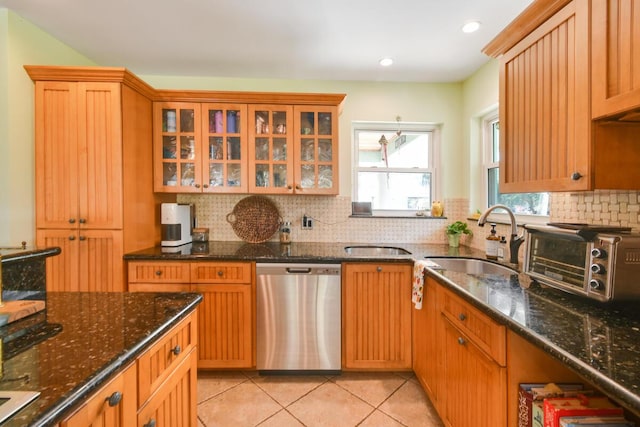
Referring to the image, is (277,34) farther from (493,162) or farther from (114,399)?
→ (114,399)

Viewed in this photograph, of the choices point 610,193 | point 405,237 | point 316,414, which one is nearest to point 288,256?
point 316,414

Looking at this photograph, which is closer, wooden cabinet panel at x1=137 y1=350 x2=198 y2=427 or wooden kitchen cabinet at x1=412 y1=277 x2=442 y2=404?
wooden cabinet panel at x1=137 y1=350 x2=198 y2=427

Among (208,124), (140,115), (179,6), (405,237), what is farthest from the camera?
(405,237)

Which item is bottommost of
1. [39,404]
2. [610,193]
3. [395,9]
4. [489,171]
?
[39,404]

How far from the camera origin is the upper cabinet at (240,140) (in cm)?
255

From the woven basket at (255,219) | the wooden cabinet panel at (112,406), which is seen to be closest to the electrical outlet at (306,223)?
the woven basket at (255,219)

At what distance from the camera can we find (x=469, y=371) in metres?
1.39

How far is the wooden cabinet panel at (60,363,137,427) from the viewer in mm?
684

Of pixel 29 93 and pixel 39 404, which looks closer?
pixel 39 404

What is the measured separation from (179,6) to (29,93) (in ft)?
4.09

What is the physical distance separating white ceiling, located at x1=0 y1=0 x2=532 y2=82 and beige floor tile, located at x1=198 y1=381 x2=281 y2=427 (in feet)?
8.13

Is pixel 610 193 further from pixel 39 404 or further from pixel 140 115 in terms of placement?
pixel 140 115

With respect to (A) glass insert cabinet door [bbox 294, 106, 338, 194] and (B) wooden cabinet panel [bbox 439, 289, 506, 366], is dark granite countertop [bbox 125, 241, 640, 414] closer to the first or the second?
(B) wooden cabinet panel [bbox 439, 289, 506, 366]

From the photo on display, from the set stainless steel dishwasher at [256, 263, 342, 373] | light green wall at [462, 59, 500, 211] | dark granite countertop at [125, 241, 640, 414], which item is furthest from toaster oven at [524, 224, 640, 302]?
light green wall at [462, 59, 500, 211]
